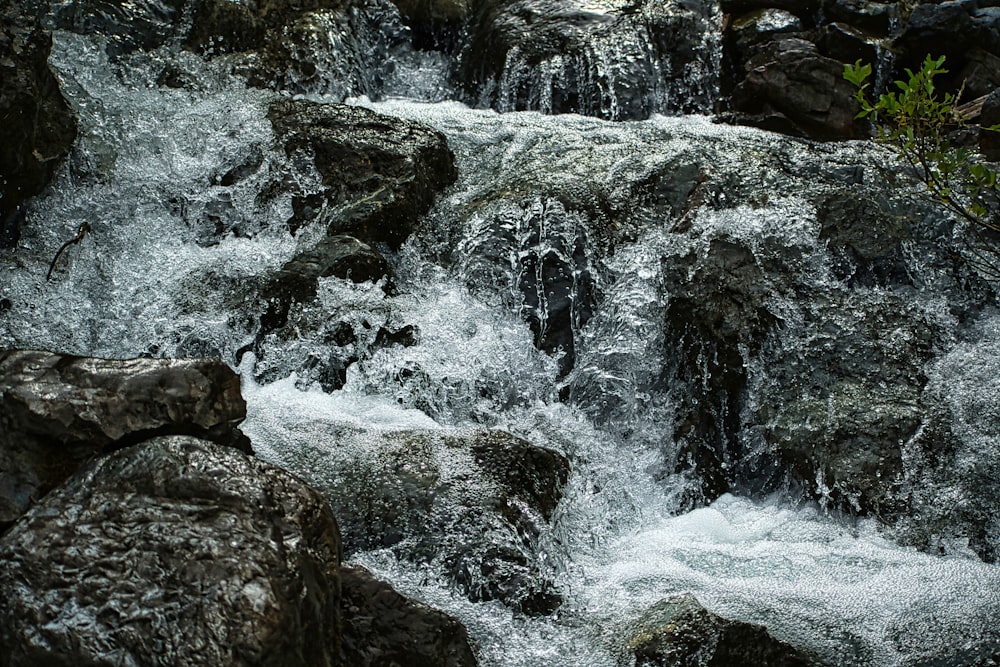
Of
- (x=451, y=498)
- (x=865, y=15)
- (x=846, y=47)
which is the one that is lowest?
(x=451, y=498)

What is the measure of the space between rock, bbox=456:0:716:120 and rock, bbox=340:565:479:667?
5383 millimetres

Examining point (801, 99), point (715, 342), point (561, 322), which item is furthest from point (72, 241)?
point (801, 99)

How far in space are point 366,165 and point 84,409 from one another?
11.0 ft

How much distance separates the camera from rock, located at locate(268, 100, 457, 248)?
6086 mm

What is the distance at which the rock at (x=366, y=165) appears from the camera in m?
6.09

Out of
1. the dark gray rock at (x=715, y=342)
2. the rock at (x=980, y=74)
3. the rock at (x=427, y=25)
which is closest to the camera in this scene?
the dark gray rock at (x=715, y=342)

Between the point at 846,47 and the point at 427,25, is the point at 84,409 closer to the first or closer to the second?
the point at 427,25

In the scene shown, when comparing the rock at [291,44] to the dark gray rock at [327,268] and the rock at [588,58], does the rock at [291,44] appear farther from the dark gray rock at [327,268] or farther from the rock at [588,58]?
the dark gray rock at [327,268]

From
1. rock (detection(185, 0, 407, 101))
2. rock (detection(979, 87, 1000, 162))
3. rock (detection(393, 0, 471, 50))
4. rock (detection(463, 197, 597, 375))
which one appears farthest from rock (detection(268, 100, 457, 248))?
rock (detection(979, 87, 1000, 162))

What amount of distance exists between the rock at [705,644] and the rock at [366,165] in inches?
129

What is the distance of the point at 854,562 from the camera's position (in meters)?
4.15

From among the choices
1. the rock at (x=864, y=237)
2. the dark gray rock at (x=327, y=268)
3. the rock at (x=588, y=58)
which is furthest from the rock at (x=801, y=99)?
the dark gray rock at (x=327, y=268)

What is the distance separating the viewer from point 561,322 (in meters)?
5.59

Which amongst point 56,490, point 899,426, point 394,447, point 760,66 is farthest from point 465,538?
point 760,66
